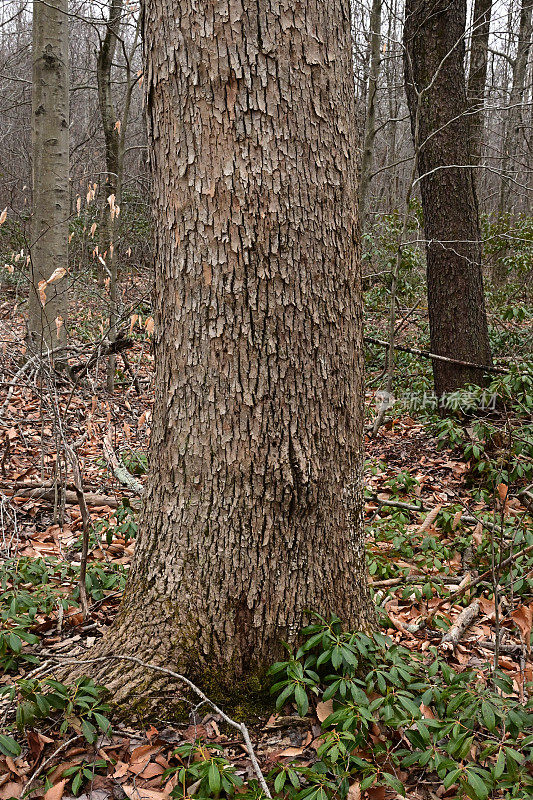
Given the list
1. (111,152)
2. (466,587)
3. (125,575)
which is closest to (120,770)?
(125,575)

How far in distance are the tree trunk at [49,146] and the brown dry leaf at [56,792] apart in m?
4.74

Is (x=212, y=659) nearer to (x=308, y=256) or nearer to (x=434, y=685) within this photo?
(x=434, y=685)

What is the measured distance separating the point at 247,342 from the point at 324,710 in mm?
1263

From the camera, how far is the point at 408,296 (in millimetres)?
8977

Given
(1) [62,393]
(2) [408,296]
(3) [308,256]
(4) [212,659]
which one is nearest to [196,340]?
(3) [308,256]

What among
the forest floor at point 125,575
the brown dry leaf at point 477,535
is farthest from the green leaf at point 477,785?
the brown dry leaf at point 477,535

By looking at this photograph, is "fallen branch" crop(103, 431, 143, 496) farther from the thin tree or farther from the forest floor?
the thin tree

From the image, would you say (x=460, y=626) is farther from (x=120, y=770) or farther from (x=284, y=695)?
(x=120, y=770)

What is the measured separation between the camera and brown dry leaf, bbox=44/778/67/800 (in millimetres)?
1802

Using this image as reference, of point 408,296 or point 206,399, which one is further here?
point 408,296

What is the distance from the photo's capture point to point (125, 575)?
284 cm

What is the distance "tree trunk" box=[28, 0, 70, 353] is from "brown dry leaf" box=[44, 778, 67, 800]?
4.74 m

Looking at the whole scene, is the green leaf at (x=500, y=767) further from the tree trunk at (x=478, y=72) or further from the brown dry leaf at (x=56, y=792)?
the tree trunk at (x=478, y=72)

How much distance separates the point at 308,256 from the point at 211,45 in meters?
0.67
